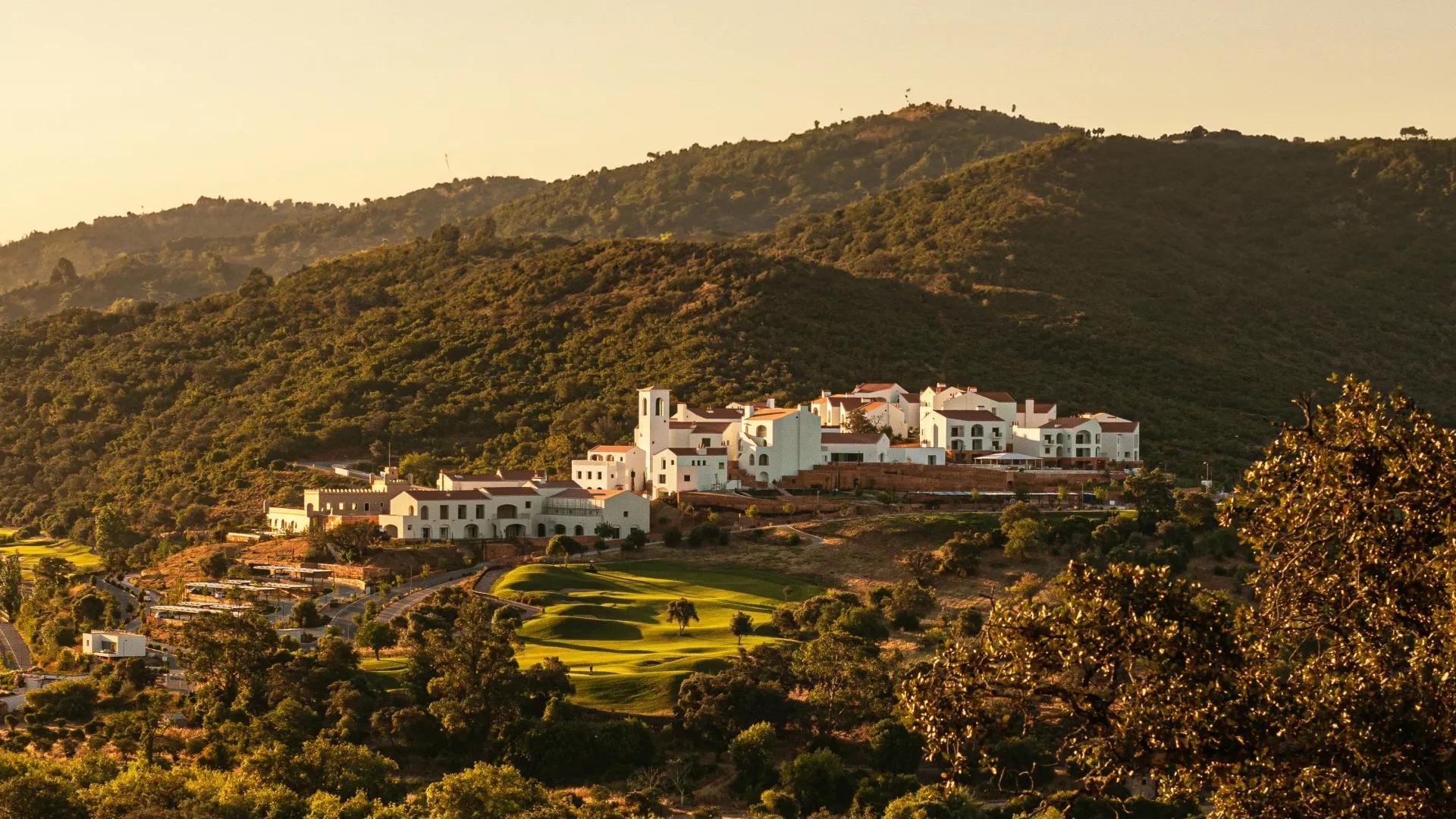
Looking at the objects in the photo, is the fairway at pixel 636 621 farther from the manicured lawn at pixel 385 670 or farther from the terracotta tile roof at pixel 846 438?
the terracotta tile roof at pixel 846 438

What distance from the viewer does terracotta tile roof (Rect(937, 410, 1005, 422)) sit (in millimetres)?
63062

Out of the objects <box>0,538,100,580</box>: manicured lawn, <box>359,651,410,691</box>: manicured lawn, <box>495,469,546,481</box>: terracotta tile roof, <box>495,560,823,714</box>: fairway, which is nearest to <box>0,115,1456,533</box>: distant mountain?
<box>0,538,100,580</box>: manicured lawn

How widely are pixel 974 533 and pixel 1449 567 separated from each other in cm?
4076

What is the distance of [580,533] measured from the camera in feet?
180

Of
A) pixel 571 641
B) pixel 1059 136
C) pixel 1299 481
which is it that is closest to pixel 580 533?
pixel 571 641

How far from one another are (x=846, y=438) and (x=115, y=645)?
24.5 meters

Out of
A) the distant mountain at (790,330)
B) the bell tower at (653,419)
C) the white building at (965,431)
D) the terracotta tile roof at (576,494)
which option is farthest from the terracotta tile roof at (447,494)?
the white building at (965,431)

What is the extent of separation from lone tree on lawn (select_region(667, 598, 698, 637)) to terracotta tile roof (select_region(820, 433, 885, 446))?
15.1 m

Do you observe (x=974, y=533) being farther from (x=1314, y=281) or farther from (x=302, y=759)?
(x=1314, y=281)

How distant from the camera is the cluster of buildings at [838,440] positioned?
192 ft

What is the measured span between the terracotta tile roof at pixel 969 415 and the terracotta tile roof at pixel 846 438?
3575 millimetres

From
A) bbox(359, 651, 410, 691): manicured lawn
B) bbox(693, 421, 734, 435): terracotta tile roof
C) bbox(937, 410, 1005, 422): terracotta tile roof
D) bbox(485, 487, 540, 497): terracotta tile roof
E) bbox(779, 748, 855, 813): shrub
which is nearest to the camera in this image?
bbox(779, 748, 855, 813): shrub

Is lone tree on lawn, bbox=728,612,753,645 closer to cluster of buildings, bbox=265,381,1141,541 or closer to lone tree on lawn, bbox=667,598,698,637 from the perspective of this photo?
lone tree on lawn, bbox=667,598,698,637

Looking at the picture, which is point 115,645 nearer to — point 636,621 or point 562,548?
point 562,548
